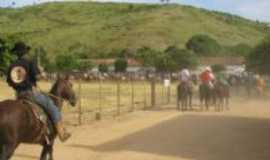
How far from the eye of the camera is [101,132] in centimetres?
2297

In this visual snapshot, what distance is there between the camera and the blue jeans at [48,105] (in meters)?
13.2

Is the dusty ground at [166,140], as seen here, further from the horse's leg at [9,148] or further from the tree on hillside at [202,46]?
the tree on hillside at [202,46]

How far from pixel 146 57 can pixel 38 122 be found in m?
112

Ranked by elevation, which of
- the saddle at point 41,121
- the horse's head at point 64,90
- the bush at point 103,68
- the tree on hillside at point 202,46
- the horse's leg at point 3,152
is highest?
the horse's head at point 64,90

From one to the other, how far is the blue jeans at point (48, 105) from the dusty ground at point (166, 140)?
2.79m

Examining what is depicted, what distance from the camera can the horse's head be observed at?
1495 cm

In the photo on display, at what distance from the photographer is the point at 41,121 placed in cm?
1298

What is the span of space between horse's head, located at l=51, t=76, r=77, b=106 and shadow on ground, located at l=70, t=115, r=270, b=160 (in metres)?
3.05

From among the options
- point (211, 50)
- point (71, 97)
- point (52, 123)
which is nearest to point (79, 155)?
point (71, 97)

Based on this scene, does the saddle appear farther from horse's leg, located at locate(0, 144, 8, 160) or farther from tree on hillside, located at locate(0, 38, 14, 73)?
tree on hillside, located at locate(0, 38, 14, 73)

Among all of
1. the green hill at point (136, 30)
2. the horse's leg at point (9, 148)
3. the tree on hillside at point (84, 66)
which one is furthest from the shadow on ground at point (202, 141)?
the green hill at point (136, 30)

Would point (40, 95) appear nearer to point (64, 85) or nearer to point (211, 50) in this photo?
point (64, 85)

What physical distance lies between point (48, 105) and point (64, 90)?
168 cm

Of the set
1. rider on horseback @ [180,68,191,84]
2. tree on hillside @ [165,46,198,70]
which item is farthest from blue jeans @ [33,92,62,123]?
tree on hillside @ [165,46,198,70]
